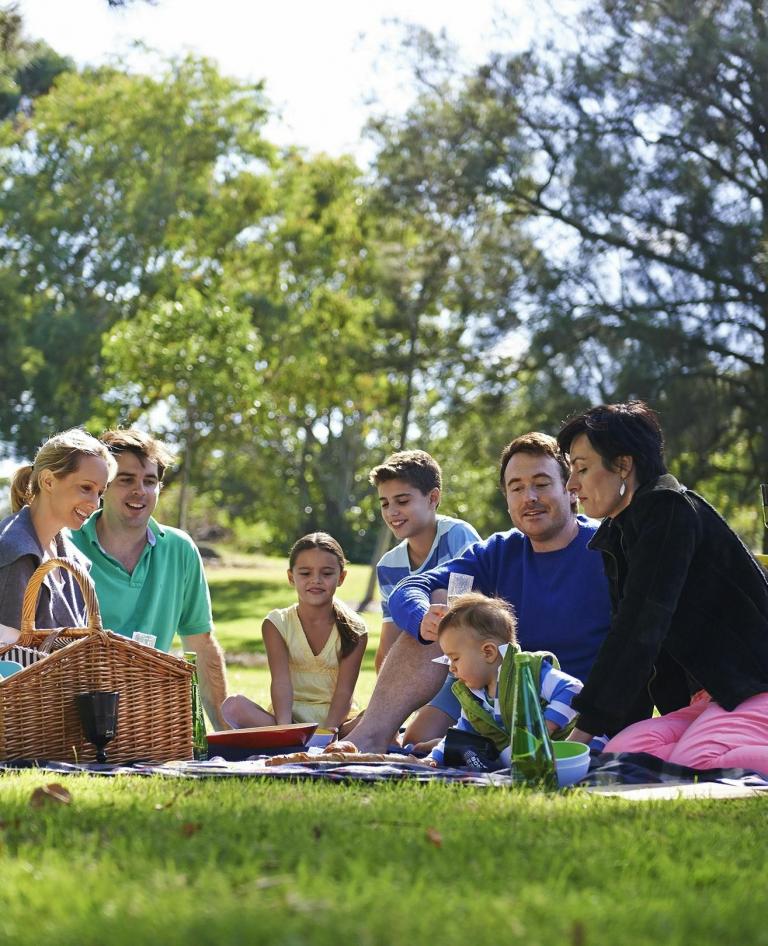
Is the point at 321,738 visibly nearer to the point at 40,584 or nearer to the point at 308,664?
the point at 308,664

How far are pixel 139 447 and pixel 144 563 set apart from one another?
0.57 meters

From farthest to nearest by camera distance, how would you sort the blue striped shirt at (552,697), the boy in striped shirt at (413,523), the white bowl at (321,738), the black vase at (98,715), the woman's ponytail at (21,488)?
the boy in striped shirt at (413,523) → the white bowl at (321,738) → the woman's ponytail at (21,488) → the black vase at (98,715) → the blue striped shirt at (552,697)

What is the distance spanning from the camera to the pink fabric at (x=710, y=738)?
427 cm

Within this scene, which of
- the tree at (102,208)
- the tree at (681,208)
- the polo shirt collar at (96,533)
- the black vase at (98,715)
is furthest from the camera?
the tree at (102,208)

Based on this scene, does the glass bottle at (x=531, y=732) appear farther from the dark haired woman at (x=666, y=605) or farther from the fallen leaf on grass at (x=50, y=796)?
the fallen leaf on grass at (x=50, y=796)

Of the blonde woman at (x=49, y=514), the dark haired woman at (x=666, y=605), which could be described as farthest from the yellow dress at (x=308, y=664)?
the dark haired woman at (x=666, y=605)

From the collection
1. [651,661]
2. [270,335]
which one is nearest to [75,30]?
[651,661]

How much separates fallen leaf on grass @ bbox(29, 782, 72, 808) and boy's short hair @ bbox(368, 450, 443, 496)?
2712 millimetres

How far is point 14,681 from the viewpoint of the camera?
453 cm

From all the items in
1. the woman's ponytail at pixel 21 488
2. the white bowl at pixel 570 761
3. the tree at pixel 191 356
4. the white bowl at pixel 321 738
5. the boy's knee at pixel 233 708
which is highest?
the tree at pixel 191 356

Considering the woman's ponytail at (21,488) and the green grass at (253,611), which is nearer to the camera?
the woman's ponytail at (21,488)

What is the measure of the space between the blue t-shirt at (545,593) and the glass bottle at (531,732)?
1.22 meters

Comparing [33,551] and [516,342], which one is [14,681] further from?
[516,342]

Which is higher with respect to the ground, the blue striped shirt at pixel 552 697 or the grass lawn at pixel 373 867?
the blue striped shirt at pixel 552 697
